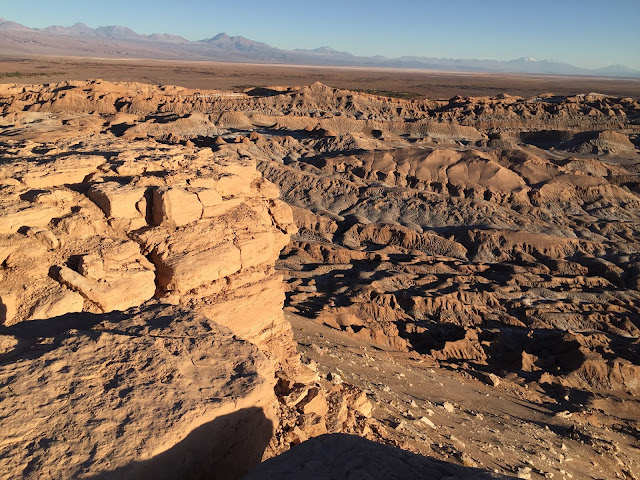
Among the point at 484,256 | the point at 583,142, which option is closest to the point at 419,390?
the point at 484,256

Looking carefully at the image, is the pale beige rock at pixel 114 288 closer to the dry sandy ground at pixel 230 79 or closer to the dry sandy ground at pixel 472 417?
the dry sandy ground at pixel 472 417

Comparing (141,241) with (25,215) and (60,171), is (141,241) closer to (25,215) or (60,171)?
(25,215)

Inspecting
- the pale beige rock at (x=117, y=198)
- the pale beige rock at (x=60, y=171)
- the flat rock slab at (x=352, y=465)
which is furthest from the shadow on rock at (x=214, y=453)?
the pale beige rock at (x=60, y=171)

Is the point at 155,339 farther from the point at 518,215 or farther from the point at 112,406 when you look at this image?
the point at 518,215

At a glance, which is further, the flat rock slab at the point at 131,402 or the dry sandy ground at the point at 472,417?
the dry sandy ground at the point at 472,417

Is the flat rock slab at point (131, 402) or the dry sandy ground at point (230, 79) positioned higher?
the dry sandy ground at point (230, 79)

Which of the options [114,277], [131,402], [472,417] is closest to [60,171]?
[114,277]
